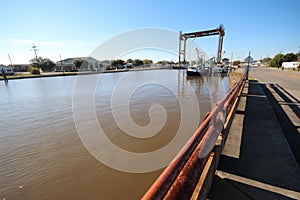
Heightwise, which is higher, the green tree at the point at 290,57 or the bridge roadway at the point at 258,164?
the green tree at the point at 290,57

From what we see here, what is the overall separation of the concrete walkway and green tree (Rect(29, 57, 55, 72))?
176ft

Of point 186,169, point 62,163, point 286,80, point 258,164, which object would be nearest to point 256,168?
point 258,164

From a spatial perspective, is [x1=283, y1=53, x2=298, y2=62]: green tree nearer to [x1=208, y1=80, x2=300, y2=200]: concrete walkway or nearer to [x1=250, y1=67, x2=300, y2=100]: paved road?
[x1=250, y1=67, x2=300, y2=100]: paved road

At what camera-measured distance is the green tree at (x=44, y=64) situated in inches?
1719

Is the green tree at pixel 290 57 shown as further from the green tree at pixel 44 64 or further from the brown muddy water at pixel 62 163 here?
the green tree at pixel 44 64

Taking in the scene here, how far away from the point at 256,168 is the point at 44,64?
5512 centimetres

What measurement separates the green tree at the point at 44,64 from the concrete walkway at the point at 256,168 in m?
53.6

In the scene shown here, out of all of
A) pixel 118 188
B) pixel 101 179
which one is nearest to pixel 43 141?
pixel 101 179

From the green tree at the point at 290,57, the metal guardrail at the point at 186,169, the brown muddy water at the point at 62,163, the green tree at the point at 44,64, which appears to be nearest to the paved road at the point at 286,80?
the metal guardrail at the point at 186,169

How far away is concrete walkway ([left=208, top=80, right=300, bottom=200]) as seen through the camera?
1.77 m

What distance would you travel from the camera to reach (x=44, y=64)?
44281 mm

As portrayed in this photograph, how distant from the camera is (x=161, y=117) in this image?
5613 mm

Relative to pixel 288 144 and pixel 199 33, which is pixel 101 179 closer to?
pixel 288 144

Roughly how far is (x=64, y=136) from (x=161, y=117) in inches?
128
